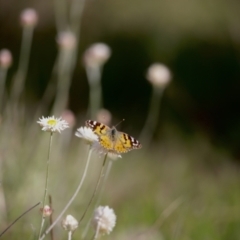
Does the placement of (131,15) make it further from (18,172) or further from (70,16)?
(18,172)

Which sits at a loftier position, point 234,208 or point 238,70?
point 238,70

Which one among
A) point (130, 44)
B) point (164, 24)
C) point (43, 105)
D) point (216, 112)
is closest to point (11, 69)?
point (43, 105)

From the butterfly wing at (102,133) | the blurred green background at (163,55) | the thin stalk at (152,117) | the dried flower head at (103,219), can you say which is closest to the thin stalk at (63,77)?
the blurred green background at (163,55)

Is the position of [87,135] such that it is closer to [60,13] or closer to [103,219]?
[103,219]

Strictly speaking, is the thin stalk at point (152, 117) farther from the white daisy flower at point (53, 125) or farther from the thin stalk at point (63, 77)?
the white daisy flower at point (53, 125)

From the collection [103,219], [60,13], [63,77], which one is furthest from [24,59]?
[103,219]

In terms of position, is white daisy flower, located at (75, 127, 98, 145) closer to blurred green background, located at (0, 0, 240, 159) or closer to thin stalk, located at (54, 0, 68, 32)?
thin stalk, located at (54, 0, 68, 32)

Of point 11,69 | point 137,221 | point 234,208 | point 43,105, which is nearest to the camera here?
point 137,221
